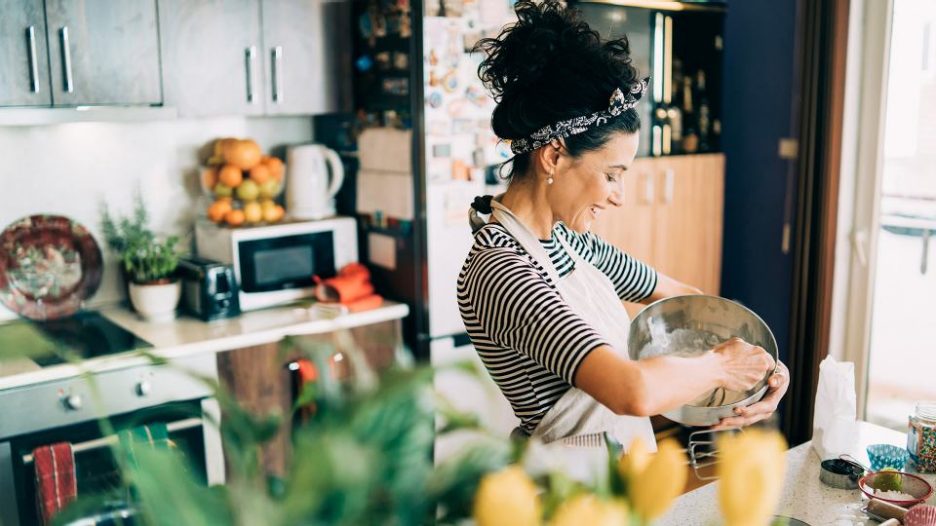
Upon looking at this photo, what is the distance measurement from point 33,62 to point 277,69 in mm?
745

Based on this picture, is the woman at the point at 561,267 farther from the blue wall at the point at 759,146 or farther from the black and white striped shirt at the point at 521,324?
the blue wall at the point at 759,146

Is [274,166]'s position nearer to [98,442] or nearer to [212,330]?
Answer: [212,330]

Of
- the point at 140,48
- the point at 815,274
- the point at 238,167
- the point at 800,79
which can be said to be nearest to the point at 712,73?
the point at 800,79

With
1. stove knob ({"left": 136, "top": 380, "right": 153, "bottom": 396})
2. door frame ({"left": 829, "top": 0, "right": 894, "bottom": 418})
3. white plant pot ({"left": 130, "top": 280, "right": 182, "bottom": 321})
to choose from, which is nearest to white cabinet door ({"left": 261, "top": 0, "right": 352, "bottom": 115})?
white plant pot ({"left": 130, "top": 280, "right": 182, "bottom": 321})

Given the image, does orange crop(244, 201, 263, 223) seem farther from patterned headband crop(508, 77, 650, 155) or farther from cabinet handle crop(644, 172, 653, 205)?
patterned headband crop(508, 77, 650, 155)

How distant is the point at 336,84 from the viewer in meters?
3.10

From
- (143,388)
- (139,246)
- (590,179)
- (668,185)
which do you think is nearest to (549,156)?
(590,179)

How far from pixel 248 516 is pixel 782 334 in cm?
365

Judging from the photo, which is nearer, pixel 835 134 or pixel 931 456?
pixel 931 456

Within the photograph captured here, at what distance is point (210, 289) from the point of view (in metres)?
2.86

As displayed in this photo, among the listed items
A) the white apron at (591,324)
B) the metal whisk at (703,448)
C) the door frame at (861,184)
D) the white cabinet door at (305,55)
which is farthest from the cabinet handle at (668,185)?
the white apron at (591,324)

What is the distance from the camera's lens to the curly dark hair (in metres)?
1.53

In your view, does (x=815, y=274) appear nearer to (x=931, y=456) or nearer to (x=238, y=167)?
(x=931, y=456)

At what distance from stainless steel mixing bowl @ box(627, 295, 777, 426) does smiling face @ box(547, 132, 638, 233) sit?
0.73 ft
